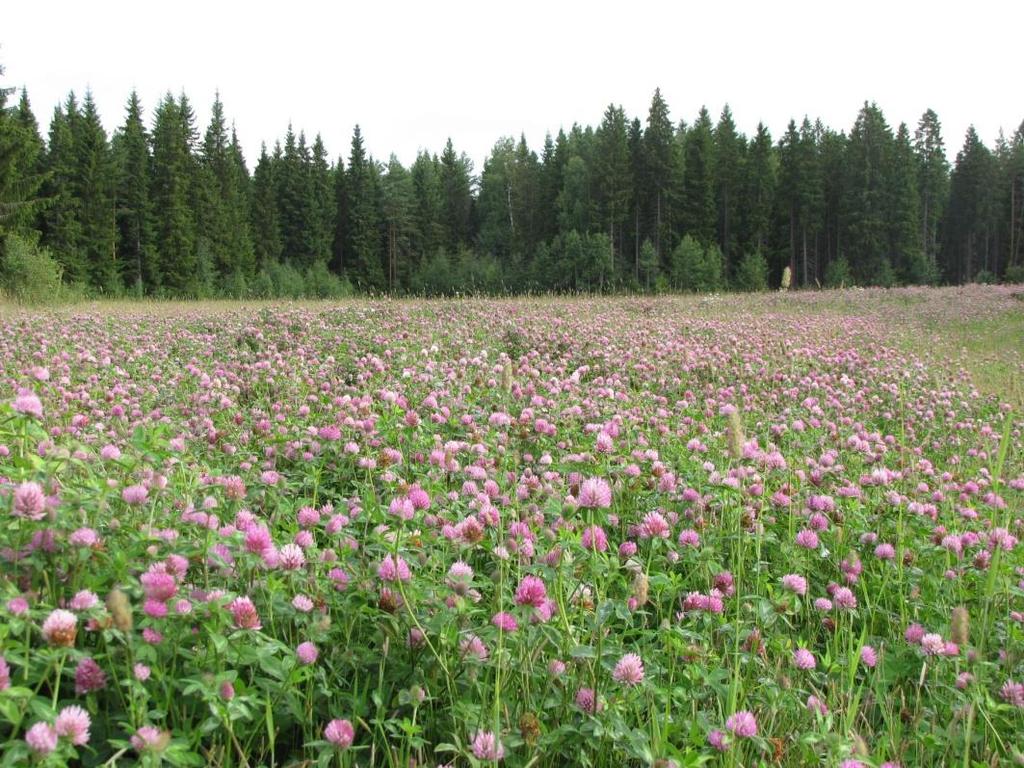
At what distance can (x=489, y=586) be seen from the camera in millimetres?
2350

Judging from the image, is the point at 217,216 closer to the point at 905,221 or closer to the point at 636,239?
the point at 636,239

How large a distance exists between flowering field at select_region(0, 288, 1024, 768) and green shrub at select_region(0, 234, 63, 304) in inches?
770

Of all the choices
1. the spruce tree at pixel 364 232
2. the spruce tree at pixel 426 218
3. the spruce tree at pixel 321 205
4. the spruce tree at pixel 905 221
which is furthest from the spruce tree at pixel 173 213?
the spruce tree at pixel 905 221

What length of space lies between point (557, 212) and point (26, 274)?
4535 cm

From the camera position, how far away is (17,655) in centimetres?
147

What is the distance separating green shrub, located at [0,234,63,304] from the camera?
2184 centimetres

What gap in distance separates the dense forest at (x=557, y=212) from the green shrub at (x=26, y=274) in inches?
625

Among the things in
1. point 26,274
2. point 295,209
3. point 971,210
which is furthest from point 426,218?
point 971,210

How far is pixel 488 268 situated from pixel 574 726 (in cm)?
5946

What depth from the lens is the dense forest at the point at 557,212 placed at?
147ft

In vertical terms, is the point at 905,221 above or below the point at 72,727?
above

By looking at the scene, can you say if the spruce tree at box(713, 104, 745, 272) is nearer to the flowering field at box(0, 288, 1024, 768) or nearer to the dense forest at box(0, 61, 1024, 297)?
the dense forest at box(0, 61, 1024, 297)

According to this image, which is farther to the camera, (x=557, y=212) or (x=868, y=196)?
(x=557, y=212)

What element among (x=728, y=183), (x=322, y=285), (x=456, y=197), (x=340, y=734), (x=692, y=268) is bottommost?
(x=340, y=734)
